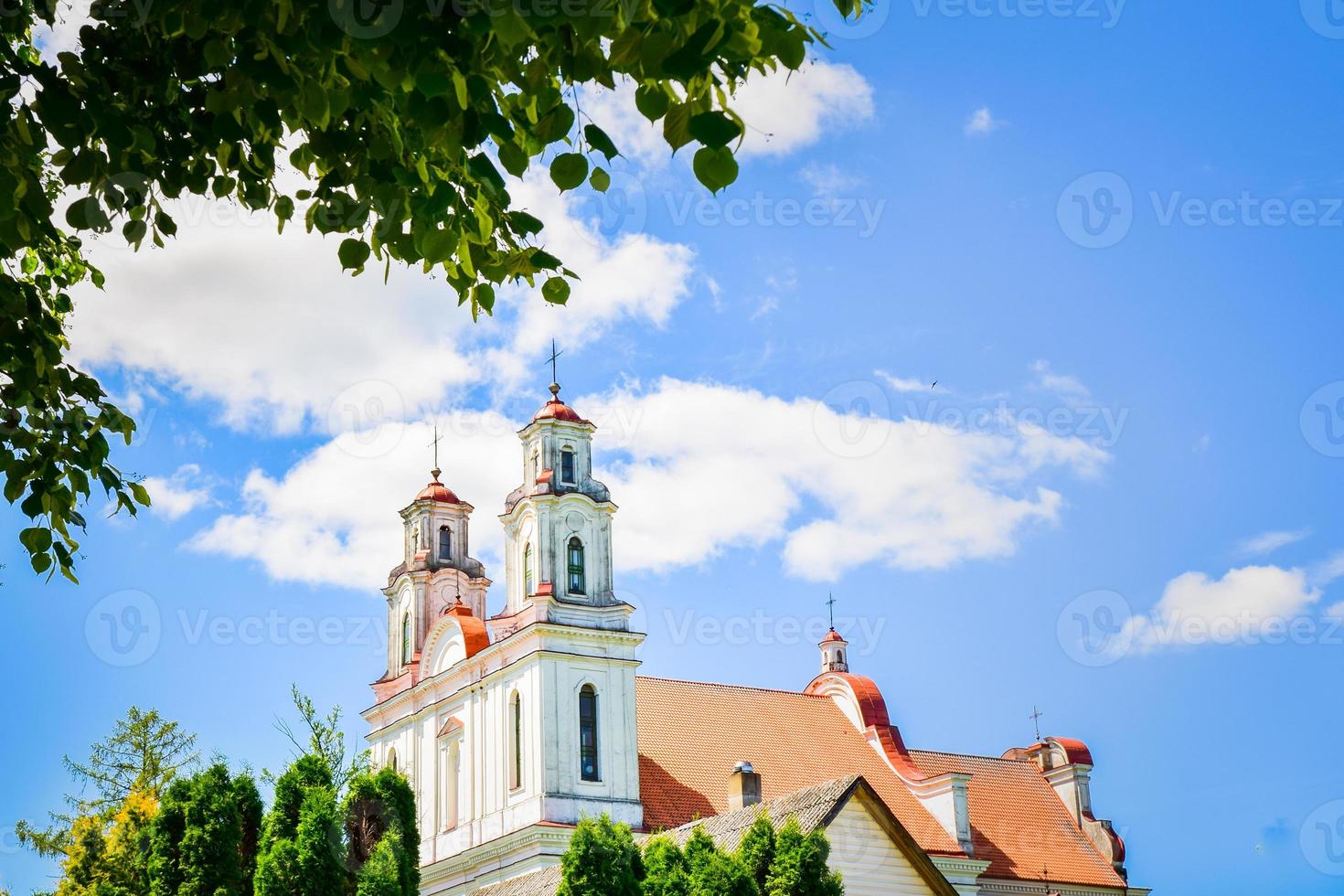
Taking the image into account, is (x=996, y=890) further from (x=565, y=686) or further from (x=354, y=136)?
(x=354, y=136)

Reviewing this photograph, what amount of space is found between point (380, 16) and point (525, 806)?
106 feet

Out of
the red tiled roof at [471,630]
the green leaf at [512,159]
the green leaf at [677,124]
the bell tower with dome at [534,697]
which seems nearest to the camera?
the green leaf at [677,124]

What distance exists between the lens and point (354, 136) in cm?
686

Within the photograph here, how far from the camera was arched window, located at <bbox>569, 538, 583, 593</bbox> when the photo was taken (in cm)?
3778

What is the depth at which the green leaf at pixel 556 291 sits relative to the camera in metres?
6.66

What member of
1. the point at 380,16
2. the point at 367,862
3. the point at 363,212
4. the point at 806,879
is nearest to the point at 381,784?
the point at 367,862

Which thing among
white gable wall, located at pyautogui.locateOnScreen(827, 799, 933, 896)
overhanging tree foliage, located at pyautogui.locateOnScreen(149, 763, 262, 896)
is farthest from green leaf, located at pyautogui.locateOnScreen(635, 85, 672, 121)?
white gable wall, located at pyautogui.locateOnScreen(827, 799, 933, 896)

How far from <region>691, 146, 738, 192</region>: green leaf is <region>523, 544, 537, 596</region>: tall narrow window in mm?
33501

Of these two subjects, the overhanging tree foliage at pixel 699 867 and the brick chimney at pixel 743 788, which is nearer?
the overhanging tree foliage at pixel 699 867

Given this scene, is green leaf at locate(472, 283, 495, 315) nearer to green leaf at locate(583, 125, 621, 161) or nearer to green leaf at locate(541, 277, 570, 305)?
green leaf at locate(541, 277, 570, 305)

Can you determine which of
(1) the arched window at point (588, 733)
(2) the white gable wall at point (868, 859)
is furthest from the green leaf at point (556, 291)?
(1) the arched window at point (588, 733)

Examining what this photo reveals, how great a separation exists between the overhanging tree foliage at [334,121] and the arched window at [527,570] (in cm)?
2963

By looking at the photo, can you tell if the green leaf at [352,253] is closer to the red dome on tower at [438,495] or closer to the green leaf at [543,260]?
the green leaf at [543,260]

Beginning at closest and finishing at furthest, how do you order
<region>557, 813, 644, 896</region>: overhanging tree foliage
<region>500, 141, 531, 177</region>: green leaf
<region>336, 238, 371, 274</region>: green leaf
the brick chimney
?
1. <region>500, 141, 531, 177</region>: green leaf
2. <region>336, 238, 371, 274</region>: green leaf
3. <region>557, 813, 644, 896</region>: overhanging tree foliage
4. the brick chimney
